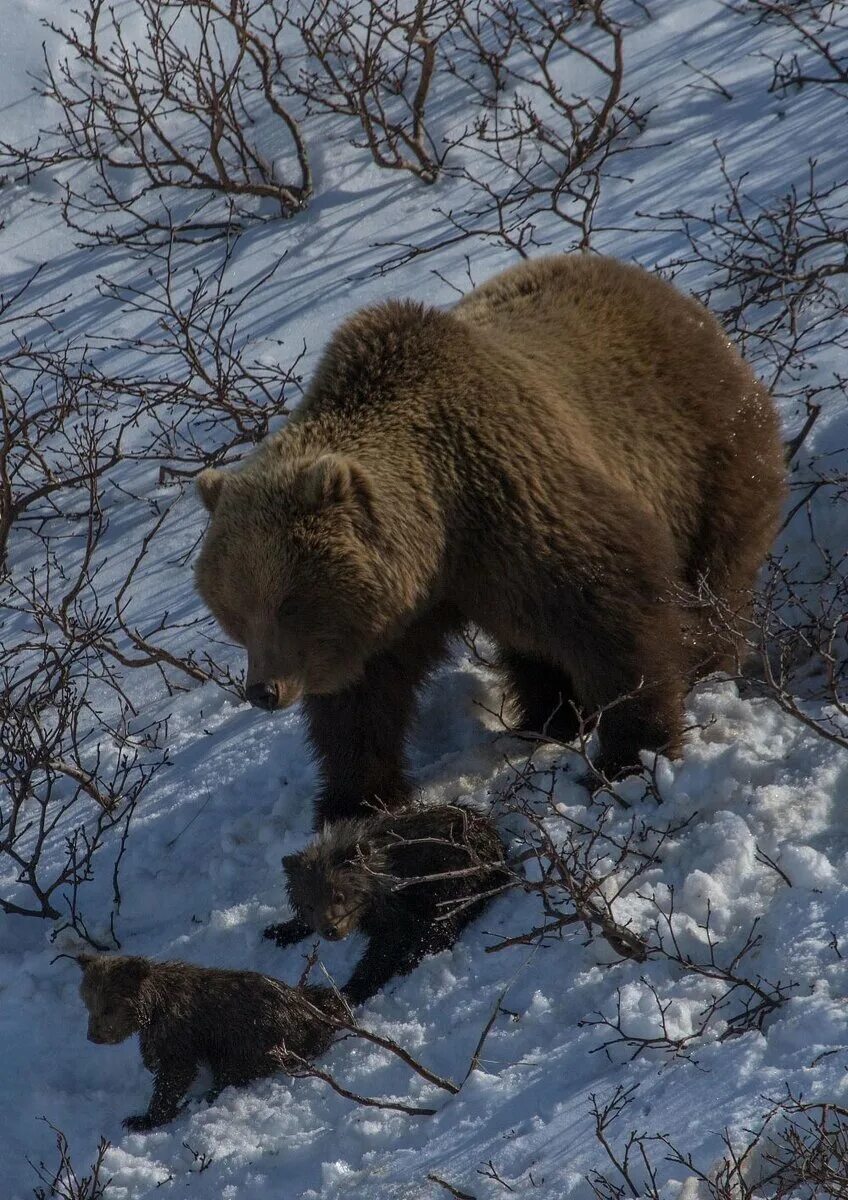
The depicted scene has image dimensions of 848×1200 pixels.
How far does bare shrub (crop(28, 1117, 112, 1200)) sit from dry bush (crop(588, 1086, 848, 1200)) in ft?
5.65

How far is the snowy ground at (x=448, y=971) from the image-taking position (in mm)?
4152

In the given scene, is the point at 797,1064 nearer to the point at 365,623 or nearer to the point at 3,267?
the point at 365,623

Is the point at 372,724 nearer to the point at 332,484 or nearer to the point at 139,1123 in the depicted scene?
the point at 332,484

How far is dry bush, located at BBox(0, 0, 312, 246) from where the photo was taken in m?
9.09

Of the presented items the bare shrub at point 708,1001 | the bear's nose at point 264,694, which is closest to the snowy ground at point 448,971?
the bare shrub at point 708,1001

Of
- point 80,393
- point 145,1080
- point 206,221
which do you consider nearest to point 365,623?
point 145,1080

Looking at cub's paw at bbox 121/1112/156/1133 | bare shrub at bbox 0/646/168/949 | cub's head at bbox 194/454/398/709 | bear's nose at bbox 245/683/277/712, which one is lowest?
cub's paw at bbox 121/1112/156/1133

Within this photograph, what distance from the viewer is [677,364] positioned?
239 inches

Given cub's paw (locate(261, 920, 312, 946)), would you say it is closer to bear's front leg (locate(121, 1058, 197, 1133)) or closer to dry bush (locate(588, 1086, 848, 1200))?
bear's front leg (locate(121, 1058, 197, 1133))

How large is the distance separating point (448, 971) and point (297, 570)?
1.55 metres

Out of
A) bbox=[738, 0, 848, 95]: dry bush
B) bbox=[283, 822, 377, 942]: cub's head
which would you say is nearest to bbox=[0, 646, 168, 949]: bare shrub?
bbox=[283, 822, 377, 942]: cub's head

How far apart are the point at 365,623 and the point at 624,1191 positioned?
2.20 metres

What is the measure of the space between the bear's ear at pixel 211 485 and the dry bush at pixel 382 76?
13.7 feet

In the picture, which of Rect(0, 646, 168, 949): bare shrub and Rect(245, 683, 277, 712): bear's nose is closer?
Rect(245, 683, 277, 712): bear's nose
